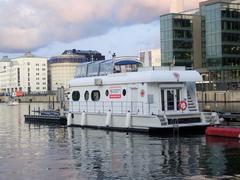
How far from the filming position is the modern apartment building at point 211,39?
138 metres

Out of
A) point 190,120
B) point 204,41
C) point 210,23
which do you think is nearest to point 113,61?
point 190,120

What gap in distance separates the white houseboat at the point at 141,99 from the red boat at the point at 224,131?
7.41ft

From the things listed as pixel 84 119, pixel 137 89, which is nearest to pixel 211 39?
pixel 84 119

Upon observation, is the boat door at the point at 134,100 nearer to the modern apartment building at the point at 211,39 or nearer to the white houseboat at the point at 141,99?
the white houseboat at the point at 141,99

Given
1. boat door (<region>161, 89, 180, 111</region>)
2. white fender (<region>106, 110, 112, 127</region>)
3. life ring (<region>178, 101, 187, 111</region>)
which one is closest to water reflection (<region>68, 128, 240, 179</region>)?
boat door (<region>161, 89, 180, 111</region>)

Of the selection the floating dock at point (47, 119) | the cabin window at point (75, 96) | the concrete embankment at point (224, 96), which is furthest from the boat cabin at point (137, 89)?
the concrete embankment at point (224, 96)

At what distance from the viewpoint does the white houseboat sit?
39094mm

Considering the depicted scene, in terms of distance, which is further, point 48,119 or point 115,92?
point 48,119

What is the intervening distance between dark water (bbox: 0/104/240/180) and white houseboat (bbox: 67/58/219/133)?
1.78m

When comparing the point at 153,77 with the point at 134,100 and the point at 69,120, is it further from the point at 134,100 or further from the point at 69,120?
the point at 69,120

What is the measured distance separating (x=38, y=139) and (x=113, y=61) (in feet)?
35.8

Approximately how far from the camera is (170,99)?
40938 millimetres

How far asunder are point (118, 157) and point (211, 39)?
117m

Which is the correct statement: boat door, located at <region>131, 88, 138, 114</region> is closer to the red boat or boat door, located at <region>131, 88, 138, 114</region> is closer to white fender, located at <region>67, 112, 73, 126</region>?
the red boat
